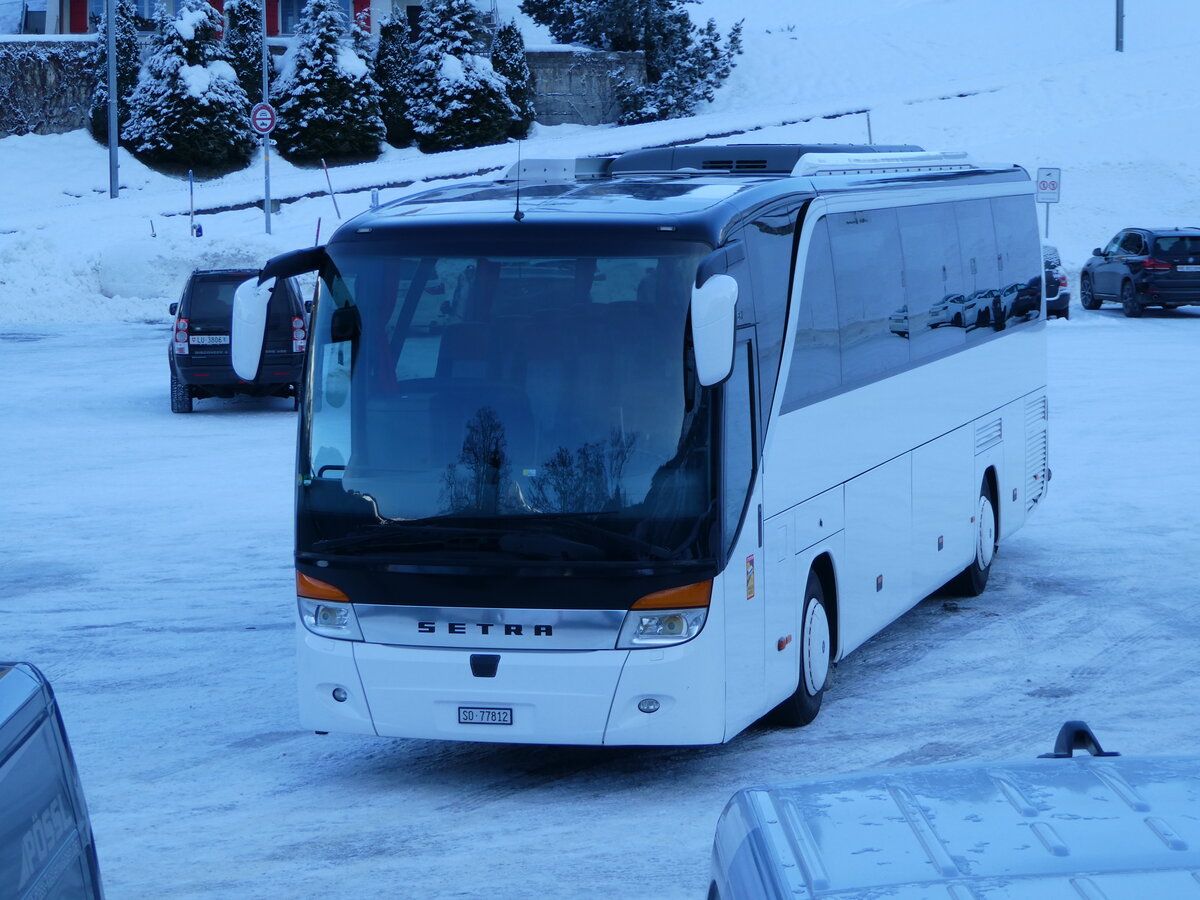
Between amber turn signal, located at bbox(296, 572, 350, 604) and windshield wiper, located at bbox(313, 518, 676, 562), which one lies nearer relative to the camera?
windshield wiper, located at bbox(313, 518, 676, 562)

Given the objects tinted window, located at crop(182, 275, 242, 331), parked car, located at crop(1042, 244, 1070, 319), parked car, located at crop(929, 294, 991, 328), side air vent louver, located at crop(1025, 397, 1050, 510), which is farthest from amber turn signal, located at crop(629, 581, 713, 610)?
parked car, located at crop(1042, 244, 1070, 319)

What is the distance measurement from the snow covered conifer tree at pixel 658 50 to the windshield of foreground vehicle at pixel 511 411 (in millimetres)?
57167

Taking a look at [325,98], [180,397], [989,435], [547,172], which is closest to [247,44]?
[325,98]

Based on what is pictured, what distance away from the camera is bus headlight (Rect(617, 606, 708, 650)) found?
24.8ft

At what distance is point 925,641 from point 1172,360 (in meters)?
17.7

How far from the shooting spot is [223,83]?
54.7 meters

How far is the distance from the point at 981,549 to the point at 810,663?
3.67 meters

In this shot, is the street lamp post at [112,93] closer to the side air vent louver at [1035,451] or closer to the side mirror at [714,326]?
the side air vent louver at [1035,451]

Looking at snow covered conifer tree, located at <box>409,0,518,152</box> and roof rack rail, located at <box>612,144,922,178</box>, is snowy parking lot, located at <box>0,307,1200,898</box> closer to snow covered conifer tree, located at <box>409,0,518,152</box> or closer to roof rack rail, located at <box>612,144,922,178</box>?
roof rack rail, located at <box>612,144,922,178</box>

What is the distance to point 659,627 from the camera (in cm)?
760

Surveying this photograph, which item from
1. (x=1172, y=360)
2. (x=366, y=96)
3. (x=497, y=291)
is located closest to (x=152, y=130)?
A: (x=366, y=96)

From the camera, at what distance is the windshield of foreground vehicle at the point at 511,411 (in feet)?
24.8

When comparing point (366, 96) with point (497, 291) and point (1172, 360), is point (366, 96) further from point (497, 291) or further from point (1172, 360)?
point (497, 291)

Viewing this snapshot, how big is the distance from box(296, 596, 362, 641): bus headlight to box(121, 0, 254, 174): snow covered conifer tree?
4785 cm
